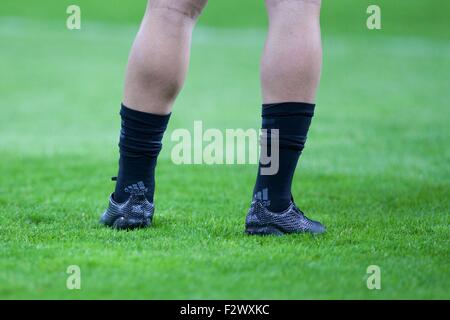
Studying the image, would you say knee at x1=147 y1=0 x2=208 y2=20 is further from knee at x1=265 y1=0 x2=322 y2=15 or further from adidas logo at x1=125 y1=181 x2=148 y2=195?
adidas logo at x1=125 y1=181 x2=148 y2=195

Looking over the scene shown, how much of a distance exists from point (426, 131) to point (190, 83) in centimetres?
352

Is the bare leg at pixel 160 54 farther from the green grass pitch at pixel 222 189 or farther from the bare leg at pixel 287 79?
the green grass pitch at pixel 222 189

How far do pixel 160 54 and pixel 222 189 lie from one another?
1.43 m

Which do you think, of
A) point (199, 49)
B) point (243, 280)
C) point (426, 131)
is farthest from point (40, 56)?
point (243, 280)

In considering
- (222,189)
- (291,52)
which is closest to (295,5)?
(291,52)

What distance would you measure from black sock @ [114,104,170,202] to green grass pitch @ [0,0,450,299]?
17 centimetres

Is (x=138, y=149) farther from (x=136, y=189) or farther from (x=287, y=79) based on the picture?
(x=287, y=79)

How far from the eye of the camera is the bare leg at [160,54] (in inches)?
124

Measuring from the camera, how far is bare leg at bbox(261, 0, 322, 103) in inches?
120

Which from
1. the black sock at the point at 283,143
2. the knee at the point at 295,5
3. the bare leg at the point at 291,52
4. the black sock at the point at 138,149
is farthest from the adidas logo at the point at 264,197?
the knee at the point at 295,5

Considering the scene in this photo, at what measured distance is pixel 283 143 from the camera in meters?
3.10

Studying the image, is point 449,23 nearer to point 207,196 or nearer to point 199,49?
point 199,49

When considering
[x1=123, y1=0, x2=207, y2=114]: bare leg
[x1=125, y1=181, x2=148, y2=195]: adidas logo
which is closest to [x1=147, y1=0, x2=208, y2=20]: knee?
[x1=123, y1=0, x2=207, y2=114]: bare leg

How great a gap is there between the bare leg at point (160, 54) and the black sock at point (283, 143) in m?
0.35
